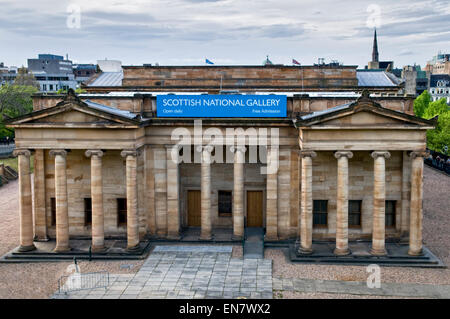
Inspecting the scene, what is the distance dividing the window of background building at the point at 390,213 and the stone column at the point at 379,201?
3.99 m

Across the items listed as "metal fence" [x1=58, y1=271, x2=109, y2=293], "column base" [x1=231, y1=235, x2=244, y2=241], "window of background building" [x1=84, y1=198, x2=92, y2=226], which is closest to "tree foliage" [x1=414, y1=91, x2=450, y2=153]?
"column base" [x1=231, y1=235, x2=244, y2=241]

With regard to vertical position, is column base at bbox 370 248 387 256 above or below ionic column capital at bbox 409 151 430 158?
below

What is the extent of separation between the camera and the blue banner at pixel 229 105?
114ft

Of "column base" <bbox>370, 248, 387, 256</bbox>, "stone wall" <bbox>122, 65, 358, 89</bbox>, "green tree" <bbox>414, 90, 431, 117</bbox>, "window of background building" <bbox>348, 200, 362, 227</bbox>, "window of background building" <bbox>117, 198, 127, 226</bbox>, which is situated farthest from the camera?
"green tree" <bbox>414, 90, 431, 117</bbox>

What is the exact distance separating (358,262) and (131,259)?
52.2 feet

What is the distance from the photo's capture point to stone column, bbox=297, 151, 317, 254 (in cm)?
3288

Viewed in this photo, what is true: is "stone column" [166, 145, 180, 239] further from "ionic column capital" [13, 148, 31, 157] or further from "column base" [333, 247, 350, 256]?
"column base" [333, 247, 350, 256]

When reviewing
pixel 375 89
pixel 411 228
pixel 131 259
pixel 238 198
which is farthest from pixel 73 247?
pixel 375 89

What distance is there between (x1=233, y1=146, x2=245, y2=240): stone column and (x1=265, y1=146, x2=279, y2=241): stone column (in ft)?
6.31

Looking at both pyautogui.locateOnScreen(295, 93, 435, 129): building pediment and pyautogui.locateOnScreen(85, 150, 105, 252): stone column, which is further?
pyautogui.locateOnScreen(85, 150, 105, 252): stone column

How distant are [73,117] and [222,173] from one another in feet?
40.7

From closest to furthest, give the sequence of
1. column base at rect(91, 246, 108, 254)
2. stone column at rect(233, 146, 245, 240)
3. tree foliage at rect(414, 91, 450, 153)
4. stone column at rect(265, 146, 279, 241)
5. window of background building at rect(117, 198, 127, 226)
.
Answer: column base at rect(91, 246, 108, 254)
stone column at rect(233, 146, 245, 240)
stone column at rect(265, 146, 279, 241)
window of background building at rect(117, 198, 127, 226)
tree foliage at rect(414, 91, 450, 153)

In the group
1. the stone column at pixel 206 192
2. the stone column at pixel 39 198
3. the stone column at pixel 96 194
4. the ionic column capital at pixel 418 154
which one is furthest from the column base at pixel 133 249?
the ionic column capital at pixel 418 154
